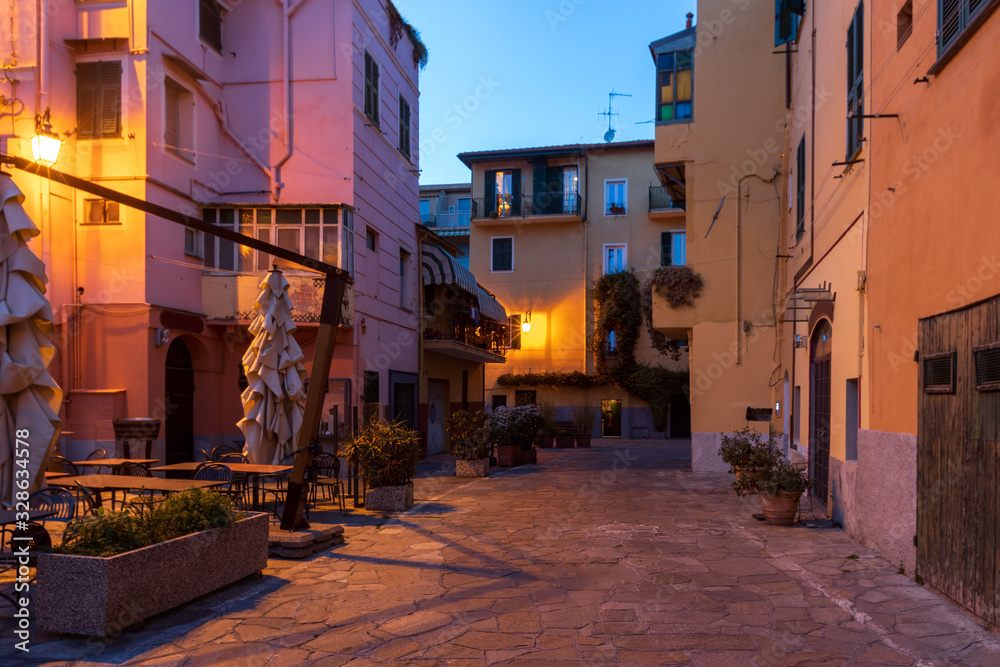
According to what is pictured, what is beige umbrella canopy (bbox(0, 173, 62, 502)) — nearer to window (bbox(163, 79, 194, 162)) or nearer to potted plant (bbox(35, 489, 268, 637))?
potted plant (bbox(35, 489, 268, 637))

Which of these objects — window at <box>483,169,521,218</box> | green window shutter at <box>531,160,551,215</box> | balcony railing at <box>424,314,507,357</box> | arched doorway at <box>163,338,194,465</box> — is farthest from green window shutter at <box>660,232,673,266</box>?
arched doorway at <box>163,338,194,465</box>

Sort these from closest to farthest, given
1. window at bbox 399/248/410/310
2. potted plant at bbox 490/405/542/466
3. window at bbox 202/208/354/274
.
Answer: window at bbox 202/208/354/274
potted plant at bbox 490/405/542/466
window at bbox 399/248/410/310

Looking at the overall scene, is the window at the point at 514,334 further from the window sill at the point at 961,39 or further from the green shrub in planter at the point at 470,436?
the window sill at the point at 961,39

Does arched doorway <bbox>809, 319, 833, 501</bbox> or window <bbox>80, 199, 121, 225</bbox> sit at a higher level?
window <bbox>80, 199, 121, 225</bbox>

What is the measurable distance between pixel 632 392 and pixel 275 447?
2379 cm

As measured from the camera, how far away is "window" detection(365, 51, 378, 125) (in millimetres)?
17828

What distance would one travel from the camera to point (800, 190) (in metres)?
13.9

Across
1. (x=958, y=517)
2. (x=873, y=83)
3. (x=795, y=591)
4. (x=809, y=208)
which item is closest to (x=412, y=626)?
(x=795, y=591)

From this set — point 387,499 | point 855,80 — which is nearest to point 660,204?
point 855,80

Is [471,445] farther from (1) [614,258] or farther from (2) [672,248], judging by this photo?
(2) [672,248]

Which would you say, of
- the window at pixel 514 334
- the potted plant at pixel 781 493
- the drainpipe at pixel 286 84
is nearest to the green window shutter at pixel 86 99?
the drainpipe at pixel 286 84

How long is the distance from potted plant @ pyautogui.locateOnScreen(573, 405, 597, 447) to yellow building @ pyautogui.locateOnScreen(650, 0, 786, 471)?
1050 cm

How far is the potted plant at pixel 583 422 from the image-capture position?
2759 cm

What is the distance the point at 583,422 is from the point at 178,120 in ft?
63.4
